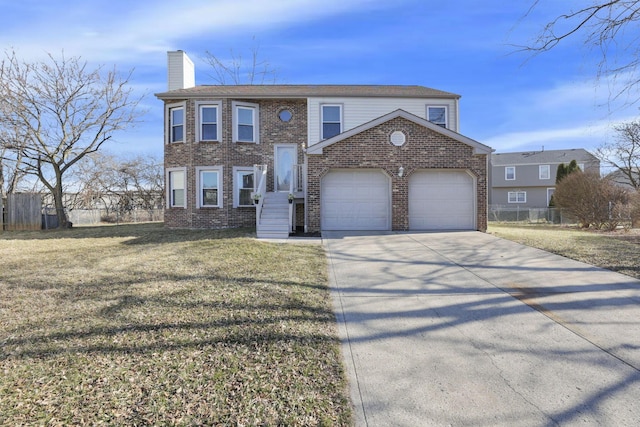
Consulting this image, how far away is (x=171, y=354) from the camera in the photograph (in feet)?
11.5

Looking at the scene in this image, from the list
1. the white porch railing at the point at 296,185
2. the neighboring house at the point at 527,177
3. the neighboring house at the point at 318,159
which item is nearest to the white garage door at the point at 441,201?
the neighboring house at the point at 318,159

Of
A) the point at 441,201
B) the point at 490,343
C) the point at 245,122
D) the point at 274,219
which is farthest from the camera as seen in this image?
the point at 245,122

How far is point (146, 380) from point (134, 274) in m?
4.03

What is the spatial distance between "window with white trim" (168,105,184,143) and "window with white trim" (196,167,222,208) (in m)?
1.88

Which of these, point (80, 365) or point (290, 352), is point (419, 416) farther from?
point (80, 365)

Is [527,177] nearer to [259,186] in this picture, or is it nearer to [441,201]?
[441,201]

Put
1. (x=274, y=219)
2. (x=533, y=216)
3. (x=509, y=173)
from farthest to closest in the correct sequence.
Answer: (x=509, y=173)
(x=533, y=216)
(x=274, y=219)

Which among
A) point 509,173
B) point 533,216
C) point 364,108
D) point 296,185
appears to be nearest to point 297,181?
point 296,185

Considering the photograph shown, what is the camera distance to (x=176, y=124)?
15.4 m

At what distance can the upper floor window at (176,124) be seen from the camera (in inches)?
603

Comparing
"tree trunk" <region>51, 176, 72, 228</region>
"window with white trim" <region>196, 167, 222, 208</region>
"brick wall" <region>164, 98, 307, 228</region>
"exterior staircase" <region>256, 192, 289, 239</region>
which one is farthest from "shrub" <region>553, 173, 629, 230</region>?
"tree trunk" <region>51, 176, 72, 228</region>

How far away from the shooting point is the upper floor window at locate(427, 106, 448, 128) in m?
15.7

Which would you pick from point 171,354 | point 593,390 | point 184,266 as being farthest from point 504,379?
point 184,266

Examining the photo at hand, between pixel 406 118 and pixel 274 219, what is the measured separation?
5.57 metres
